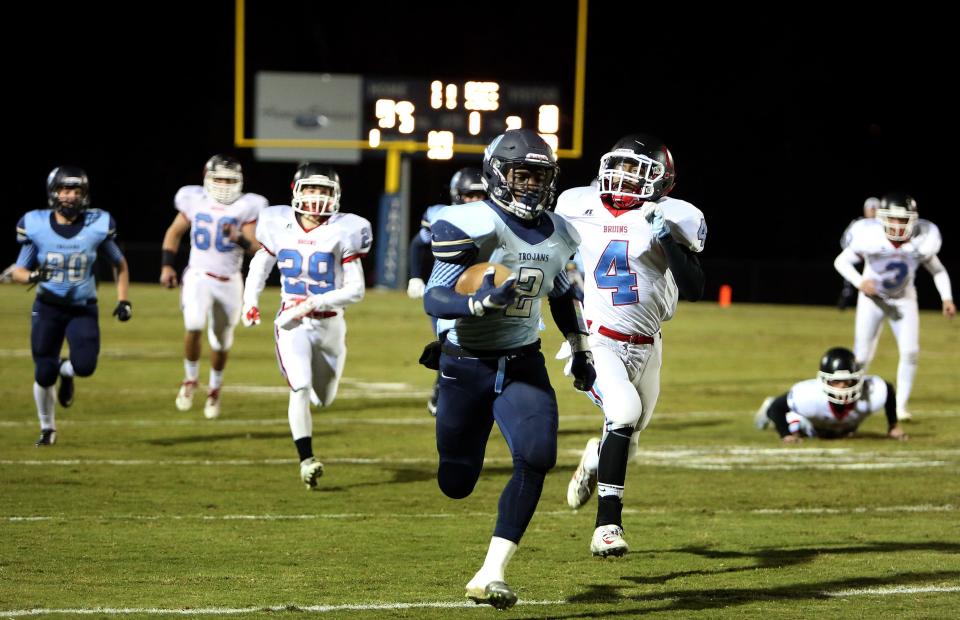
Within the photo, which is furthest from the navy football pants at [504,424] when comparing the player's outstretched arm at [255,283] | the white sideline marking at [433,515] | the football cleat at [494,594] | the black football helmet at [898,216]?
the black football helmet at [898,216]

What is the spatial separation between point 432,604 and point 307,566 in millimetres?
827

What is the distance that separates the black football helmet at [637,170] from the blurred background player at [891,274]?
5.22m

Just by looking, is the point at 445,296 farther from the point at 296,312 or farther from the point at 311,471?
the point at 296,312

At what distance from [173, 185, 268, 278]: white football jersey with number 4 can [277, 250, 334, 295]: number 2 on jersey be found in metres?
3.16

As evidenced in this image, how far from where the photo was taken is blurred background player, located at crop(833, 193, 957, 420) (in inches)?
438

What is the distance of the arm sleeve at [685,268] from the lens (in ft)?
19.1

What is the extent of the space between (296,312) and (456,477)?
2721mm

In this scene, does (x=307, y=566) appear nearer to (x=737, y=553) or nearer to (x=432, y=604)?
(x=432, y=604)

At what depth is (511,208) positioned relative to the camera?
517 cm

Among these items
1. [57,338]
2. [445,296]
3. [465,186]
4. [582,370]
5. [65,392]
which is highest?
[465,186]

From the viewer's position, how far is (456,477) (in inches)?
A: 206

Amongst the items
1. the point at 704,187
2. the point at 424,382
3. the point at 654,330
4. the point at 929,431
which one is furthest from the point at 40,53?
the point at 654,330

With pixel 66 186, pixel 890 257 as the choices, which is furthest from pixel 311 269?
pixel 890 257

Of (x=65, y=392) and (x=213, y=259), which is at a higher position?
(x=213, y=259)
